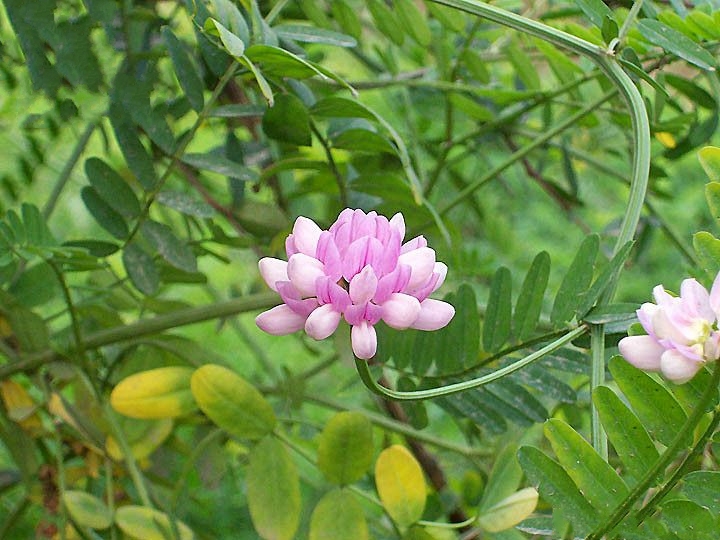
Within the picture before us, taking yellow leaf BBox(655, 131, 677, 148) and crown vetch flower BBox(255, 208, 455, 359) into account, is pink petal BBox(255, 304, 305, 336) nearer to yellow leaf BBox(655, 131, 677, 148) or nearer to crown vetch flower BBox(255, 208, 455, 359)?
crown vetch flower BBox(255, 208, 455, 359)

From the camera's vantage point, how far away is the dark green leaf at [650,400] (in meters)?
0.32

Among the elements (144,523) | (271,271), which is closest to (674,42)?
(271,271)

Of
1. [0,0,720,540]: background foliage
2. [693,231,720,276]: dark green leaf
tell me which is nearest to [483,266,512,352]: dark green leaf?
[0,0,720,540]: background foliage

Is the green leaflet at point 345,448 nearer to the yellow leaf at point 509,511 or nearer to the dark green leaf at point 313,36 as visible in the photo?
the yellow leaf at point 509,511

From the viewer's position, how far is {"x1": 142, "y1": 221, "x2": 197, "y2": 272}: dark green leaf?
49cm

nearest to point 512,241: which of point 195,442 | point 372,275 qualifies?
point 195,442

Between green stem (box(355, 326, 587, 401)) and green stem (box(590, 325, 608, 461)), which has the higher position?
green stem (box(355, 326, 587, 401))

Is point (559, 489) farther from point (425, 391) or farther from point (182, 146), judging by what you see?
point (182, 146)

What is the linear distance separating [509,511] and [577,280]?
12cm

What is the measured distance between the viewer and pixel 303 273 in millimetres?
271

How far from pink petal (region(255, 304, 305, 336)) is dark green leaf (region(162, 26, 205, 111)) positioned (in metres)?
0.20

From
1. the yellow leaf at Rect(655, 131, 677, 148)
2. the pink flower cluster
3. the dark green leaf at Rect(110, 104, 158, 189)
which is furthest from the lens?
the yellow leaf at Rect(655, 131, 677, 148)

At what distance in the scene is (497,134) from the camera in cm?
73

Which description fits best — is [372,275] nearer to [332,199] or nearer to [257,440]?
[257,440]
